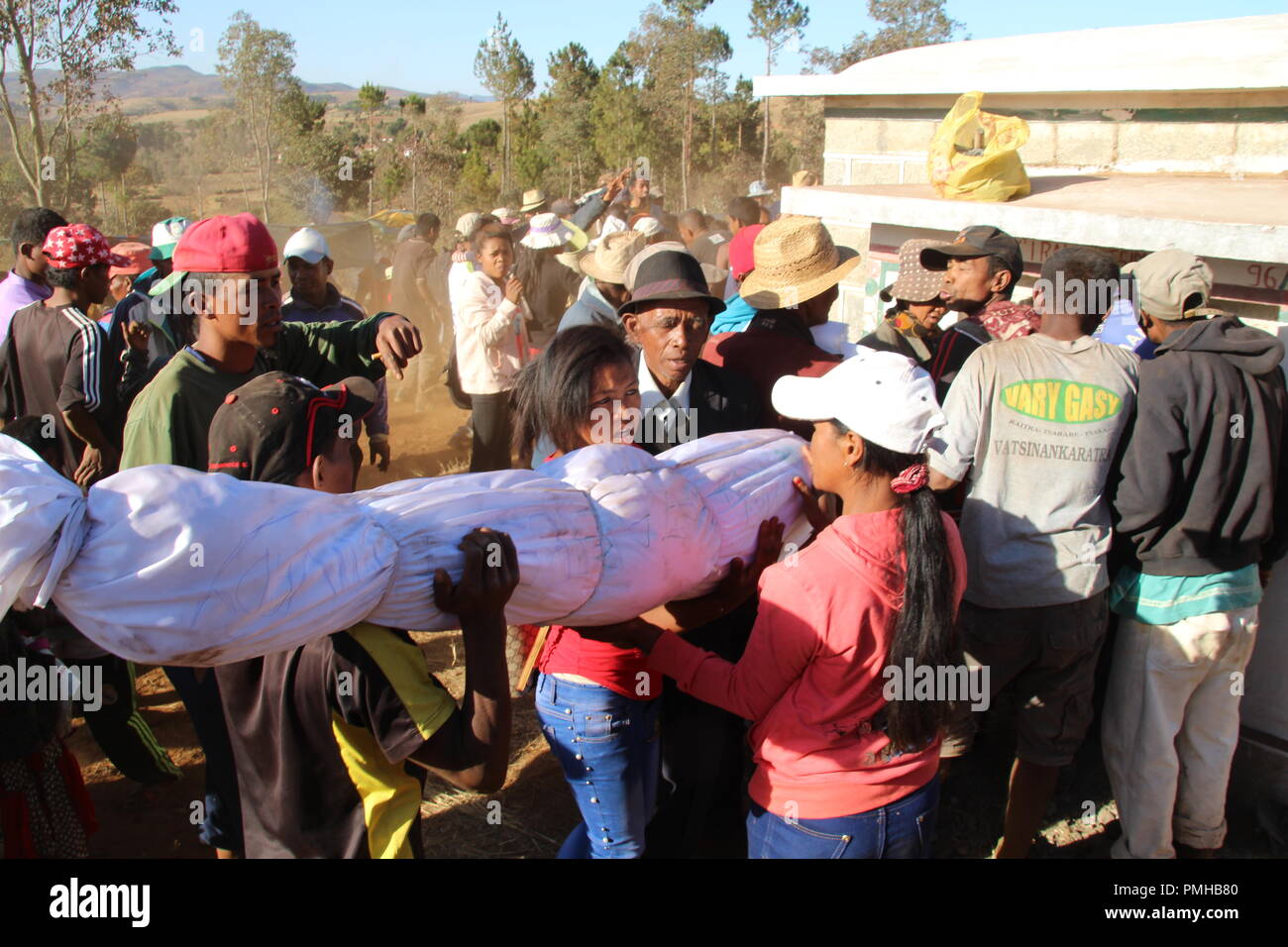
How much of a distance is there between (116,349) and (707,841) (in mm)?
3623

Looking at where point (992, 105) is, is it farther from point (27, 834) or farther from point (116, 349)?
point (27, 834)

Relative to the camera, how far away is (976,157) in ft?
15.5

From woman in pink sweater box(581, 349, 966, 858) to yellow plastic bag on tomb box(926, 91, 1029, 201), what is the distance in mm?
2944

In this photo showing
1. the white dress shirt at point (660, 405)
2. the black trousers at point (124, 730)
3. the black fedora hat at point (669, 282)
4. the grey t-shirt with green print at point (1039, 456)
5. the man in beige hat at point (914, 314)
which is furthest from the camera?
the man in beige hat at point (914, 314)

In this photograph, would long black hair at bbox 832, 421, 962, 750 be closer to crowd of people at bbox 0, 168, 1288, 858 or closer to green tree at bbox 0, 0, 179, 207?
crowd of people at bbox 0, 168, 1288, 858

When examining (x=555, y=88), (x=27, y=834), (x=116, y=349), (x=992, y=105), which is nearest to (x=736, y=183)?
(x=555, y=88)

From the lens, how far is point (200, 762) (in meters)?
4.18

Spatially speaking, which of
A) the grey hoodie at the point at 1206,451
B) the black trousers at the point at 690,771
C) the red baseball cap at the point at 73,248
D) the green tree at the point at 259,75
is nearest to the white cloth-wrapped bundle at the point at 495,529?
the black trousers at the point at 690,771

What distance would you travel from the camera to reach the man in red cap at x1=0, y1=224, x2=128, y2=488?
414cm

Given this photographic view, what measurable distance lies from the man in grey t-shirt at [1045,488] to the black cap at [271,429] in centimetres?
199

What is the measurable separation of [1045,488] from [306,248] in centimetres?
438

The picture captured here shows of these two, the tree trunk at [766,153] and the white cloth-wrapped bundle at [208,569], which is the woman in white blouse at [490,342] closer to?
the white cloth-wrapped bundle at [208,569]

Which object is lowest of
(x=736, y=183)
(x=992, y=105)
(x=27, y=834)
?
(x=27, y=834)

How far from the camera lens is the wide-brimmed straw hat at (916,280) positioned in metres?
3.93
